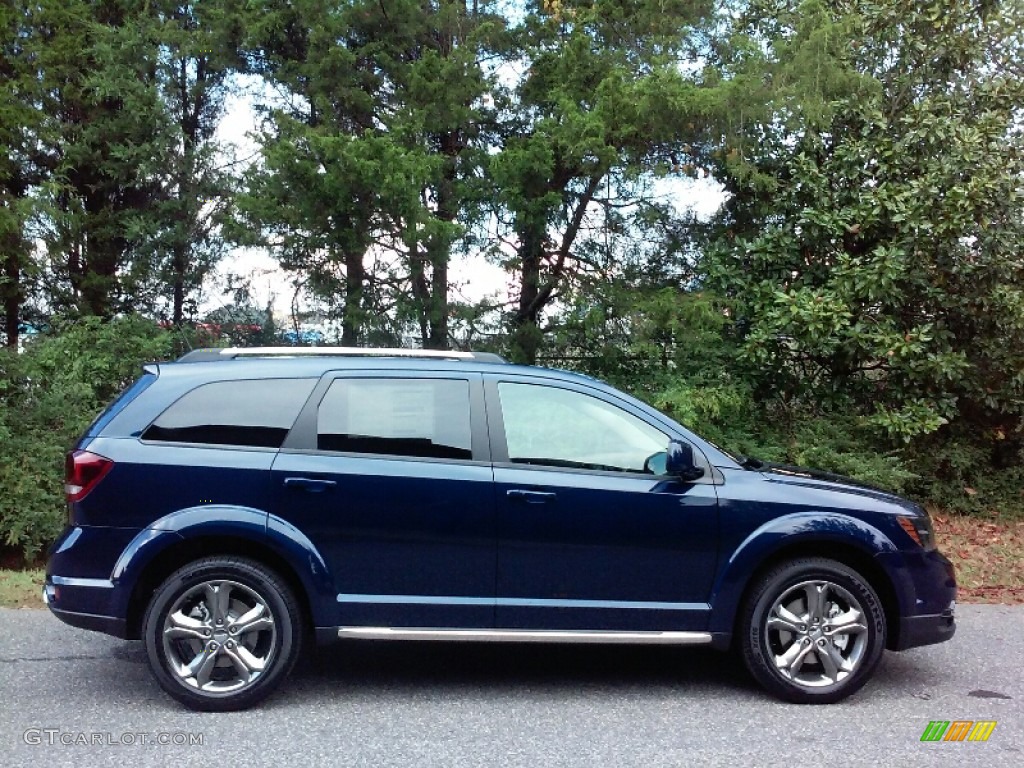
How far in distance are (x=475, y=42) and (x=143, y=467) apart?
22.7 ft

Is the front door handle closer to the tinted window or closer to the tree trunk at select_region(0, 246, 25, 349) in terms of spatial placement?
the tinted window

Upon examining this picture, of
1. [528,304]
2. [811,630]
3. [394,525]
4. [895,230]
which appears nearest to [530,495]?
[394,525]

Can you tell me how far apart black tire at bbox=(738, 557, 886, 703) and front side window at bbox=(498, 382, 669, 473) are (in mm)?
915

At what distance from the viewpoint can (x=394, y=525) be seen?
15.4ft

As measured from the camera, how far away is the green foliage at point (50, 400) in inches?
322

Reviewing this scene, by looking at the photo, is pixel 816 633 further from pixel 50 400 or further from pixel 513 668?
pixel 50 400

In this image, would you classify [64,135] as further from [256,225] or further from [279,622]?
[279,622]

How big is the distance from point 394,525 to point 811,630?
2.22 meters

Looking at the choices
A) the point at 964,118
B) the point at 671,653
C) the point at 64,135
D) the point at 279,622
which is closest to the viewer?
the point at 279,622

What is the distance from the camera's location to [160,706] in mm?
4695

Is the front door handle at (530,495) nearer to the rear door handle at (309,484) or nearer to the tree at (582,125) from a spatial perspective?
the rear door handle at (309,484)

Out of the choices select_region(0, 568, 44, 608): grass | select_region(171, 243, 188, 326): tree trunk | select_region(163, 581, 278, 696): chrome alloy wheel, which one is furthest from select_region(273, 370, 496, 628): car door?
select_region(171, 243, 188, 326): tree trunk

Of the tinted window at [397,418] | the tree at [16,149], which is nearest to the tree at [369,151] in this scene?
A: the tree at [16,149]

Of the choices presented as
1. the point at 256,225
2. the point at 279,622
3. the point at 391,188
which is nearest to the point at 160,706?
the point at 279,622
